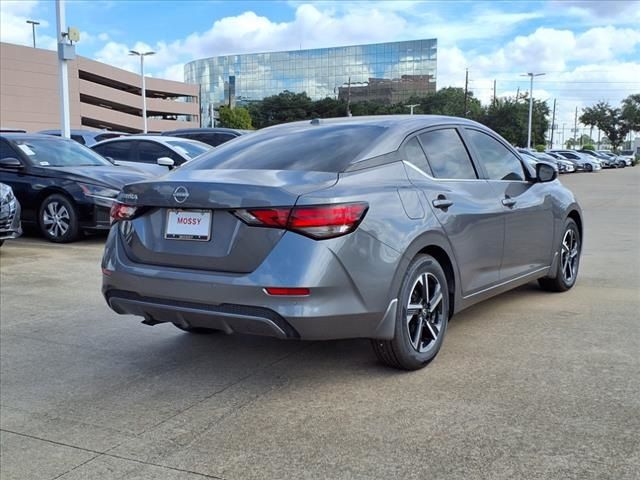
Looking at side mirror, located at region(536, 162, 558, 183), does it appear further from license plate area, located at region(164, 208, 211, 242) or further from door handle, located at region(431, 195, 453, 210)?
license plate area, located at region(164, 208, 211, 242)

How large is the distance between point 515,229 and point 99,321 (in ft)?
11.2

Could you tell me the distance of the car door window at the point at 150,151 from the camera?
42.1 ft

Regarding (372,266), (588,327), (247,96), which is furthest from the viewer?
(247,96)

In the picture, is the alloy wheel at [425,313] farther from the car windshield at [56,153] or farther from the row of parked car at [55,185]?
the car windshield at [56,153]

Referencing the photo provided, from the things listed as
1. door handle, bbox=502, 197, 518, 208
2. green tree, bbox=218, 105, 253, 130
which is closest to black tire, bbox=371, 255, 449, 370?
door handle, bbox=502, 197, 518, 208

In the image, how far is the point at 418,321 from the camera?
4.16 meters

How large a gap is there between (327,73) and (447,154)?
124302mm

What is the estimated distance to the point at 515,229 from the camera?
17.1 feet

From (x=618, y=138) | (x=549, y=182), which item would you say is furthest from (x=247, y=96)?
(x=549, y=182)

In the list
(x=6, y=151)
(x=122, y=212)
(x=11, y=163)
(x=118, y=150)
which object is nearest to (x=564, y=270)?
(x=122, y=212)

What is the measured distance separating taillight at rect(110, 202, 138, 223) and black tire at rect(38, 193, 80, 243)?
18.6ft

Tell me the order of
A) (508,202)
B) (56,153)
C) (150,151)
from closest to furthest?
(508,202)
(56,153)
(150,151)

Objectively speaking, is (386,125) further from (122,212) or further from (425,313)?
(122,212)

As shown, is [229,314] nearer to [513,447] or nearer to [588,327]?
[513,447]
